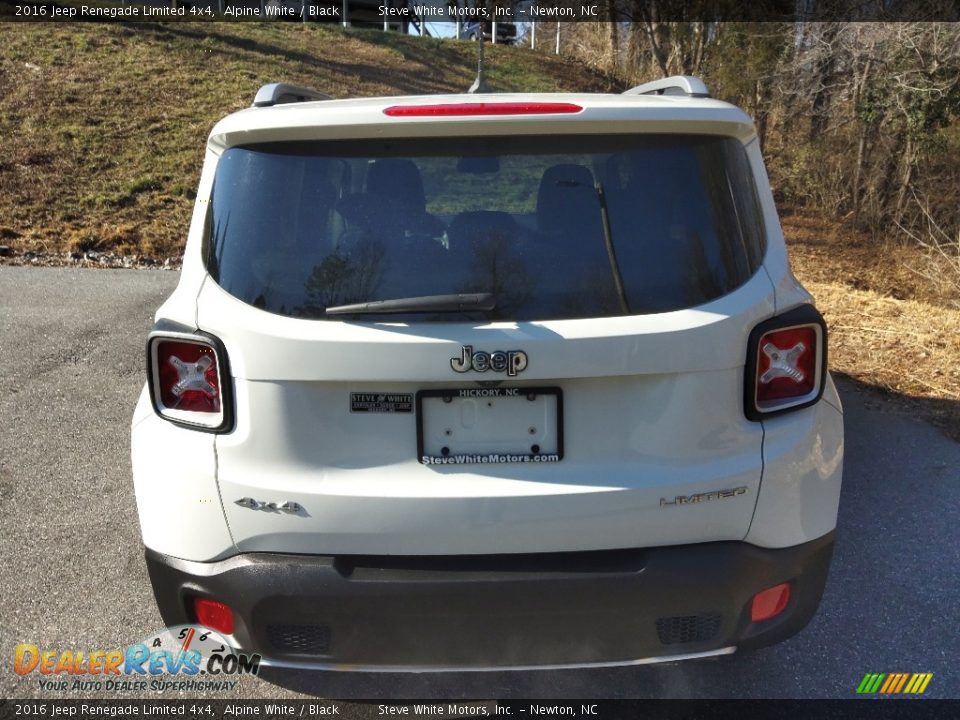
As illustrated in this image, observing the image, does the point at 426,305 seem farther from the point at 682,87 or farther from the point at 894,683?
the point at 894,683

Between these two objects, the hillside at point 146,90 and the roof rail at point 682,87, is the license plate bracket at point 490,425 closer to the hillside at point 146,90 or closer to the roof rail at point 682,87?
the roof rail at point 682,87

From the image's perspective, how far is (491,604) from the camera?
2.22 m

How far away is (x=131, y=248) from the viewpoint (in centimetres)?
1177

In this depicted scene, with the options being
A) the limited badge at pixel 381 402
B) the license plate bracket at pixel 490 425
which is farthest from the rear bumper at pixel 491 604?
the limited badge at pixel 381 402

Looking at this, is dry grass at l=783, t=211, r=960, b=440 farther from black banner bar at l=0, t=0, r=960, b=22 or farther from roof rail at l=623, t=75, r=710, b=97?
black banner bar at l=0, t=0, r=960, b=22

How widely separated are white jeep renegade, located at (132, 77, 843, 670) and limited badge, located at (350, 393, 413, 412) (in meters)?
0.01

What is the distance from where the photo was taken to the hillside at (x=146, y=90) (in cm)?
1340

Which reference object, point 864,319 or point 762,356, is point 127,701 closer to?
point 762,356

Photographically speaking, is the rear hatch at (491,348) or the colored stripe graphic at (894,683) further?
the colored stripe graphic at (894,683)

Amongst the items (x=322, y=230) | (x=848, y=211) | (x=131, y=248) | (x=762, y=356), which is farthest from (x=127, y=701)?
(x=848, y=211)

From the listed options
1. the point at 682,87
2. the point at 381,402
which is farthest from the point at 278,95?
the point at 682,87

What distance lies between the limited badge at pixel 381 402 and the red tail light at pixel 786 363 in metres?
0.93

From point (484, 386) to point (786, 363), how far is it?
2.88 ft

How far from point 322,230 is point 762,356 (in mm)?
1261
